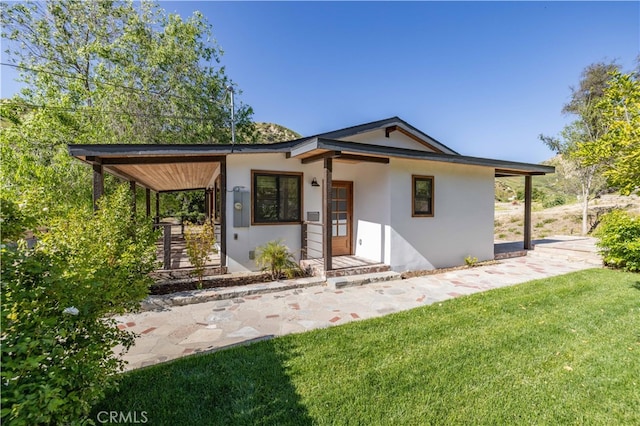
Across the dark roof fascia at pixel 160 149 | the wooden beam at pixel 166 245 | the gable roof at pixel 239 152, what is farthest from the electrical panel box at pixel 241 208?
the wooden beam at pixel 166 245

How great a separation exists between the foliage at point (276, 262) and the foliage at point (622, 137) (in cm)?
558

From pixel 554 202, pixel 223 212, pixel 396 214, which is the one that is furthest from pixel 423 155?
pixel 554 202

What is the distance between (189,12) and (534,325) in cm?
2122

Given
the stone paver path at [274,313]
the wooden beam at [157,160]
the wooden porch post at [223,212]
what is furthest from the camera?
the wooden porch post at [223,212]

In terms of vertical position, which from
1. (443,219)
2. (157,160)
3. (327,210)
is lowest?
(443,219)

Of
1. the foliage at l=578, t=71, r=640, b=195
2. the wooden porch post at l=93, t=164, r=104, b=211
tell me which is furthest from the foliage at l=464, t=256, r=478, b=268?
the wooden porch post at l=93, t=164, r=104, b=211

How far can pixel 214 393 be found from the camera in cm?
259

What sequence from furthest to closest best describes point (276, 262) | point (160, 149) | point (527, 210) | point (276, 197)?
point (527, 210)
point (276, 197)
point (276, 262)
point (160, 149)

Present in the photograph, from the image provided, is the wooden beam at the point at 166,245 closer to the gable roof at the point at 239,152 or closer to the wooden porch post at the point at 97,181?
the wooden porch post at the point at 97,181

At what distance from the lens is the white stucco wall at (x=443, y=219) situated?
754cm

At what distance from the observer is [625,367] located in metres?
3.00

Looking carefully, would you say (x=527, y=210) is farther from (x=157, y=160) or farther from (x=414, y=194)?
(x=157, y=160)

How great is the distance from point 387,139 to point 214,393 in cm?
852

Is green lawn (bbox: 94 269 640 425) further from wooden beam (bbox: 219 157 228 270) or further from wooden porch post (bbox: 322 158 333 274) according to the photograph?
wooden beam (bbox: 219 157 228 270)
